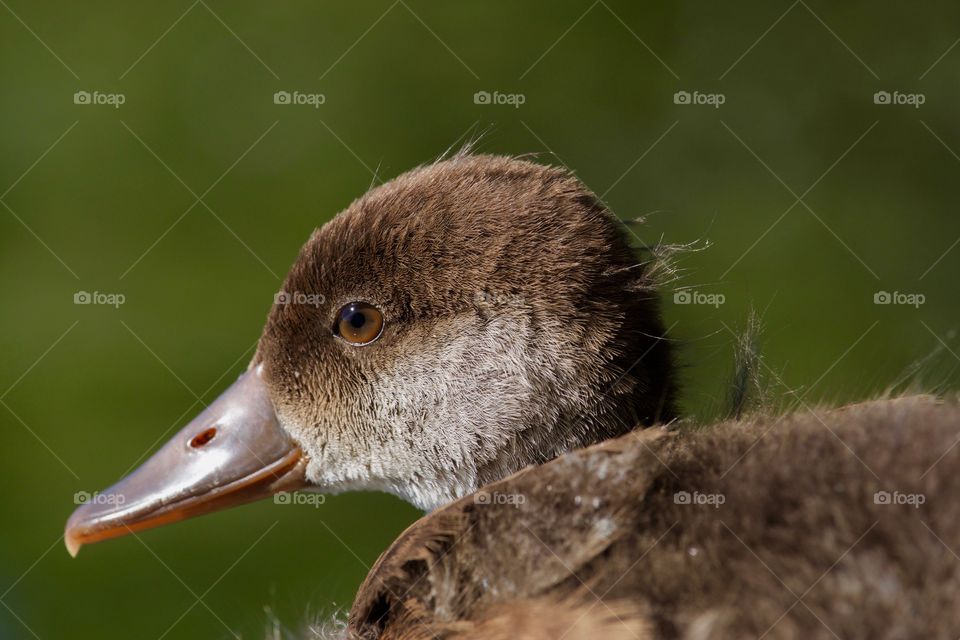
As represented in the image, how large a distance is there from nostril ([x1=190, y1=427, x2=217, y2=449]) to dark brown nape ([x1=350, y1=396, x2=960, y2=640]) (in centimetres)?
78

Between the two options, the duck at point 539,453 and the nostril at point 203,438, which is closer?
the duck at point 539,453

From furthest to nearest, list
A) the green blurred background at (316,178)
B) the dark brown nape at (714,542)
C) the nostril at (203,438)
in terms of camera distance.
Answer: the green blurred background at (316,178)
the nostril at (203,438)
the dark brown nape at (714,542)

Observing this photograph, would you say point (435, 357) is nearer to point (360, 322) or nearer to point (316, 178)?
point (360, 322)

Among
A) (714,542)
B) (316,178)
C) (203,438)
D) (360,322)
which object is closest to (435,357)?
(360,322)

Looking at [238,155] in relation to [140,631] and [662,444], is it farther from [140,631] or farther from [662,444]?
[662,444]

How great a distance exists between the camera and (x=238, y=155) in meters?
4.34

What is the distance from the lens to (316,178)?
4.21 meters

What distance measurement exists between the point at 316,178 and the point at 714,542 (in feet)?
10.2

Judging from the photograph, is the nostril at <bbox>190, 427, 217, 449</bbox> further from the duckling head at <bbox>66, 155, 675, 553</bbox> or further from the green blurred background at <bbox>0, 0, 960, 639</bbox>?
the green blurred background at <bbox>0, 0, 960, 639</bbox>

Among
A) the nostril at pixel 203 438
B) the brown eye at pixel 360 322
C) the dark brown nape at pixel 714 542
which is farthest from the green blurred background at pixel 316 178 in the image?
the dark brown nape at pixel 714 542

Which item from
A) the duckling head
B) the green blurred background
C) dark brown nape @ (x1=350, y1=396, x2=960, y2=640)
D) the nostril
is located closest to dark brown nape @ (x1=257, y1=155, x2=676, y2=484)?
the duckling head

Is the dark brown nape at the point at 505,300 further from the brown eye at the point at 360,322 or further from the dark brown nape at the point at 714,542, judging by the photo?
the dark brown nape at the point at 714,542

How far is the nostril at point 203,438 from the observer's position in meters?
2.22

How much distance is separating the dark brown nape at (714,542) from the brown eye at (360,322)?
0.63 meters
